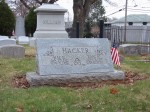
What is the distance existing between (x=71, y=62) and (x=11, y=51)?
5669mm

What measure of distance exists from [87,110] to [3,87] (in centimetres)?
229

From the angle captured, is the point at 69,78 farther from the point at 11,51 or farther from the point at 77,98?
the point at 11,51

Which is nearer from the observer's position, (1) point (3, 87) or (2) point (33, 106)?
(2) point (33, 106)

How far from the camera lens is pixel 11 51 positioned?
44.0ft

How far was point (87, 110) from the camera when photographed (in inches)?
234

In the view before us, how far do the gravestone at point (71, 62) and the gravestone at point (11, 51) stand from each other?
17.3 feet

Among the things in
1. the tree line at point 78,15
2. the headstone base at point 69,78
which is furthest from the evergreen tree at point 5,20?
the headstone base at point 69,78

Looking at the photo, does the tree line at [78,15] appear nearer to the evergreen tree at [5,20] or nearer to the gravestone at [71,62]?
the evergreen tree at [5,20]

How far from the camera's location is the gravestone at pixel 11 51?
43.6 feet

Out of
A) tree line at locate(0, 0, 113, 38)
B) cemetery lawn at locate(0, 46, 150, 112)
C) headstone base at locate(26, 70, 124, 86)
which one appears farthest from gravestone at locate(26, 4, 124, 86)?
tree line at locate(0, 0, 113, 38)

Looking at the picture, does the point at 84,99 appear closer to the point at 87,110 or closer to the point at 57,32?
the point at 87,110

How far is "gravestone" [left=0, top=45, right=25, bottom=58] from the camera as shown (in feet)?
43.6

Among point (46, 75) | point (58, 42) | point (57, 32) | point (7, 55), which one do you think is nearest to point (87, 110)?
point (46, 75)

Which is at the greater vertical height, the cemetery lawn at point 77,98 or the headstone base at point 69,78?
the headstone base at point 69,78
